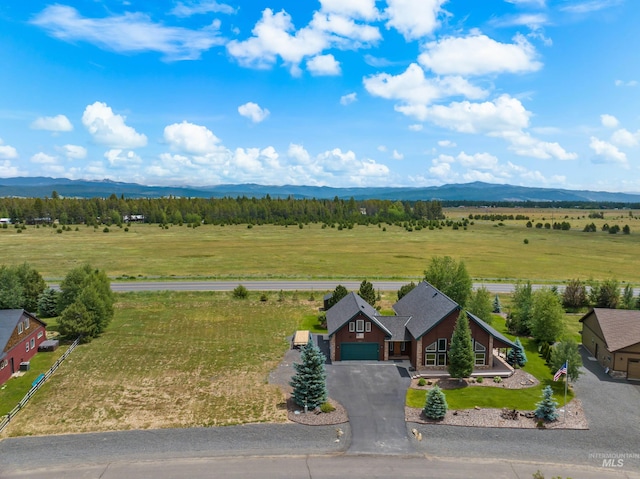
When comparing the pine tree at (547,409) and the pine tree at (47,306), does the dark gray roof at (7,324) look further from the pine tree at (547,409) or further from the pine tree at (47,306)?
the pine tree at (547,409)

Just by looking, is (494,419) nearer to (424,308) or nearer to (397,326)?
(397,326)

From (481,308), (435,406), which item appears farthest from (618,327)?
(435,406)

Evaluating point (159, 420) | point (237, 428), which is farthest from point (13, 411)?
Result: point (237, 428)

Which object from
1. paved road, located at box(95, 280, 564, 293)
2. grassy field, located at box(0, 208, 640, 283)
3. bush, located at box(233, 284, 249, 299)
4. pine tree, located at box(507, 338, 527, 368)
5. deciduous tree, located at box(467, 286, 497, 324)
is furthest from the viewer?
grassy field, located at box(0, 208, 640, 283)

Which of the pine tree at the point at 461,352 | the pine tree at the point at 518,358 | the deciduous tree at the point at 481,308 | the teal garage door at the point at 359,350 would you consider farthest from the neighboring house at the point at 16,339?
the pine tree at the point at 518,358

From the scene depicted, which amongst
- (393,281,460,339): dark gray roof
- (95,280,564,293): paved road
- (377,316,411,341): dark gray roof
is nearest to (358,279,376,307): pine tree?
(393,281,460,339): dark gray roof

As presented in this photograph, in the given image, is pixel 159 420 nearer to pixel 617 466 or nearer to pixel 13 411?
pixel 13 411

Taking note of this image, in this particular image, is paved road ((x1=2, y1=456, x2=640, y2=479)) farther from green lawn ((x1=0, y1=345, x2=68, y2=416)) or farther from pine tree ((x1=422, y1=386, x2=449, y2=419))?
green lawn ((x1=0, y1=345, x2=68, y2=416))
